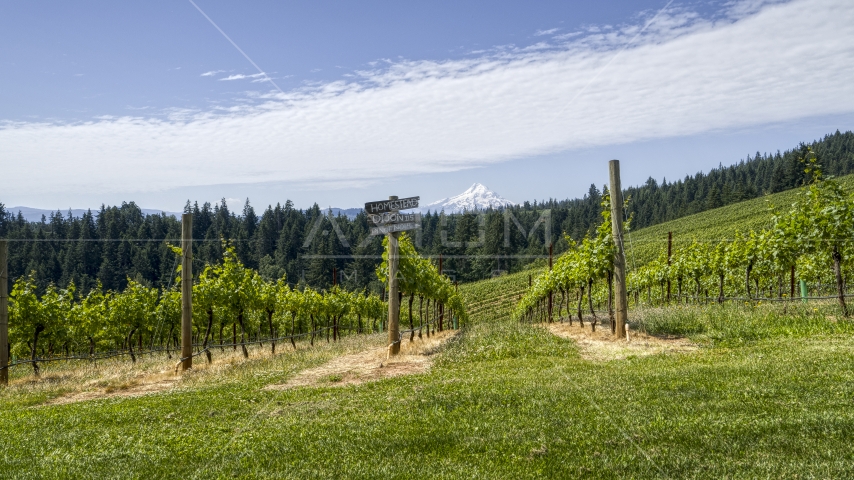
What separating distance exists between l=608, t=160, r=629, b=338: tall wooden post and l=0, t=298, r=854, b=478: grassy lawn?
4.10 metres

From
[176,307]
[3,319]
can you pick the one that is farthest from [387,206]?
[176,307]

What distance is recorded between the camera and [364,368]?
46.8ft

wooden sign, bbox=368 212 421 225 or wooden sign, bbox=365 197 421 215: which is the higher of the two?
wooden sign, bbox=365 197 421 215

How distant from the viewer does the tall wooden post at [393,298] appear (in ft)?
53.7

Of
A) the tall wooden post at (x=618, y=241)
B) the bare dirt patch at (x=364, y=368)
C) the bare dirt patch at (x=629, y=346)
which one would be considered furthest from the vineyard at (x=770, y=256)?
the bare dirt patch at (x=364, y=368)

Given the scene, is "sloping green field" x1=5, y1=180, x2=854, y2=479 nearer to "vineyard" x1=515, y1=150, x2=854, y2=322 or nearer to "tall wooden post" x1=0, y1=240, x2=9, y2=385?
"vineyard" x1=515, y1=150, x2=854, y2=322

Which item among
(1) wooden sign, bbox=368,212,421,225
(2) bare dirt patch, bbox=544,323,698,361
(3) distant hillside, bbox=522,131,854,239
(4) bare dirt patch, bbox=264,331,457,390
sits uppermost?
(3) distant hillside, bbox=522,131,854,239

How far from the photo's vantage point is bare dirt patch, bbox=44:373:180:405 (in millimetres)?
12688

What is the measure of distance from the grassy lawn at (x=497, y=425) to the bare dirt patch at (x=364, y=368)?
1122 mm

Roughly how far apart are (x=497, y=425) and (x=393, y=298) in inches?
381

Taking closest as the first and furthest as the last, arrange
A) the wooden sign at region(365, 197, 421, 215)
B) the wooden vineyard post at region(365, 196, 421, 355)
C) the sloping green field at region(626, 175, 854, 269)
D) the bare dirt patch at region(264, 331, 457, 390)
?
the bare dirt patch at region(264, 331, 457, 390) < the wooden vineyard post at region(365, 196, 421, 355) < the wooden sign at region(365, 197, 421, 215) < the sloping green field at region(626, 175, 854, 269)

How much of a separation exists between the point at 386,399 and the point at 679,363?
236 inches

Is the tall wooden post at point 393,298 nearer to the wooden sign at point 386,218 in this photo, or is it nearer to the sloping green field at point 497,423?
the wooden sign at point 386,218

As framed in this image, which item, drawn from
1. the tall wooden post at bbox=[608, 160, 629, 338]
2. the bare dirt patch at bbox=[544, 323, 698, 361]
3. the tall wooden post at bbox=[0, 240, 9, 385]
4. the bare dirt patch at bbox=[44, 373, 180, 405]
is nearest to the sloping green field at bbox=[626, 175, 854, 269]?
the tall wooden post at bbox=[608, 160, 629, 338]
